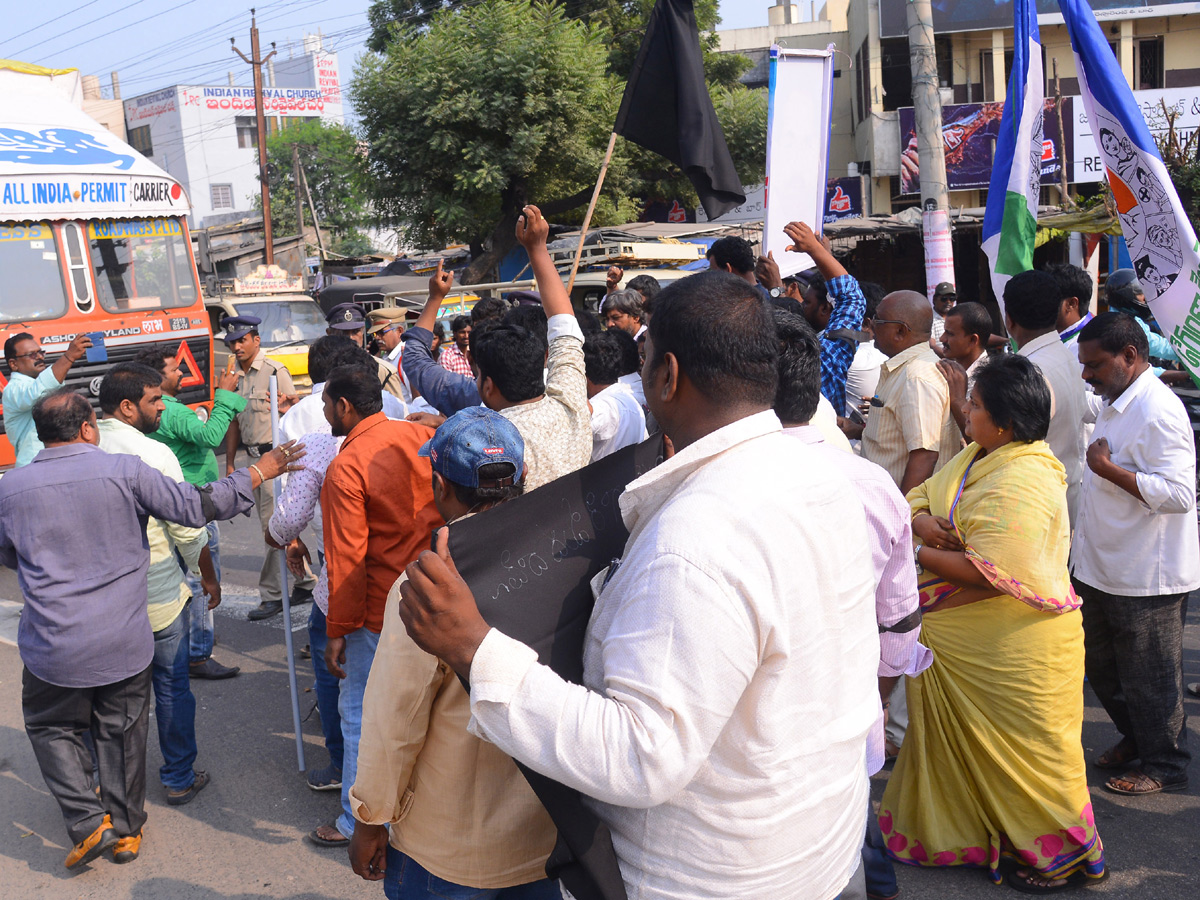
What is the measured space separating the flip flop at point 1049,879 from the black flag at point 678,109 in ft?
9.80

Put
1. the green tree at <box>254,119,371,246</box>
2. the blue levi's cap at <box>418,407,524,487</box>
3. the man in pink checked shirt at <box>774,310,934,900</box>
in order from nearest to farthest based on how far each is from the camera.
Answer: the blue levi's cap at <box>418,407,524,487</box>, the man in pink checked shirt at <box>774,310,934,900</box>, the green tree at <box>254,119,371,246</box>

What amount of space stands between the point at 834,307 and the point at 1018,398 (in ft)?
4.65

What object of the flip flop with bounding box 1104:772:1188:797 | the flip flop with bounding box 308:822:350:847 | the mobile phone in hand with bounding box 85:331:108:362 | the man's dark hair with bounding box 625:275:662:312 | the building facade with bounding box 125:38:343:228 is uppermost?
the building facade with bounding box 125:38:343:228

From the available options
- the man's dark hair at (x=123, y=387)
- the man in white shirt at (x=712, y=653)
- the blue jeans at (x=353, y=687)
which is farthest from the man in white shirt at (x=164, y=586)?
the man in white shirt at (x=712, y=653)

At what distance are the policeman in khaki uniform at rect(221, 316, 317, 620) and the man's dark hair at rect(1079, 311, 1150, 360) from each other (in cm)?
489

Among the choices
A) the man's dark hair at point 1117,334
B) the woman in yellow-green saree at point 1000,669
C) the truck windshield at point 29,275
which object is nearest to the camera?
the woman in yellow-green saree at point 1000,669

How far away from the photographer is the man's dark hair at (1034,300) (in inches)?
165

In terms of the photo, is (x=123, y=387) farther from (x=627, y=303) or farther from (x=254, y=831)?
(x=627, y=303)

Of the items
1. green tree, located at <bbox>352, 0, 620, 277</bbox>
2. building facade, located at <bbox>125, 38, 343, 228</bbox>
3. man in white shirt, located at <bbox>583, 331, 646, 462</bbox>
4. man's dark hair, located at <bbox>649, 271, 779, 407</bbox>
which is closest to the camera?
man's dark hair, located at <bbox>649, 271, 779, 407</bbox>

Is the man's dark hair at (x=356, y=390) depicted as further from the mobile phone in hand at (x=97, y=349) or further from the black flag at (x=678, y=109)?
the mobile phone in hand at (x=97, y=349)

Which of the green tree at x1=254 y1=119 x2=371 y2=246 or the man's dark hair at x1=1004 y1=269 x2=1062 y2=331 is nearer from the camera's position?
the man's dark hair at x1=1004 y1=269 x2=1062 y2=331

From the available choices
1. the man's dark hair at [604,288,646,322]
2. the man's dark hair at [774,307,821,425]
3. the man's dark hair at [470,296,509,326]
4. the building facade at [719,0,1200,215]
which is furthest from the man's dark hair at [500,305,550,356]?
the building facade at [719,0,1200,215]

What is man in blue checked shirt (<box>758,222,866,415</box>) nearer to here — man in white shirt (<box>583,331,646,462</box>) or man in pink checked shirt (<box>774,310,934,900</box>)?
man in white shirt (<box>583,331,646,462</box>)

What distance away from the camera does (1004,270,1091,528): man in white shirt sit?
419 centimetres
